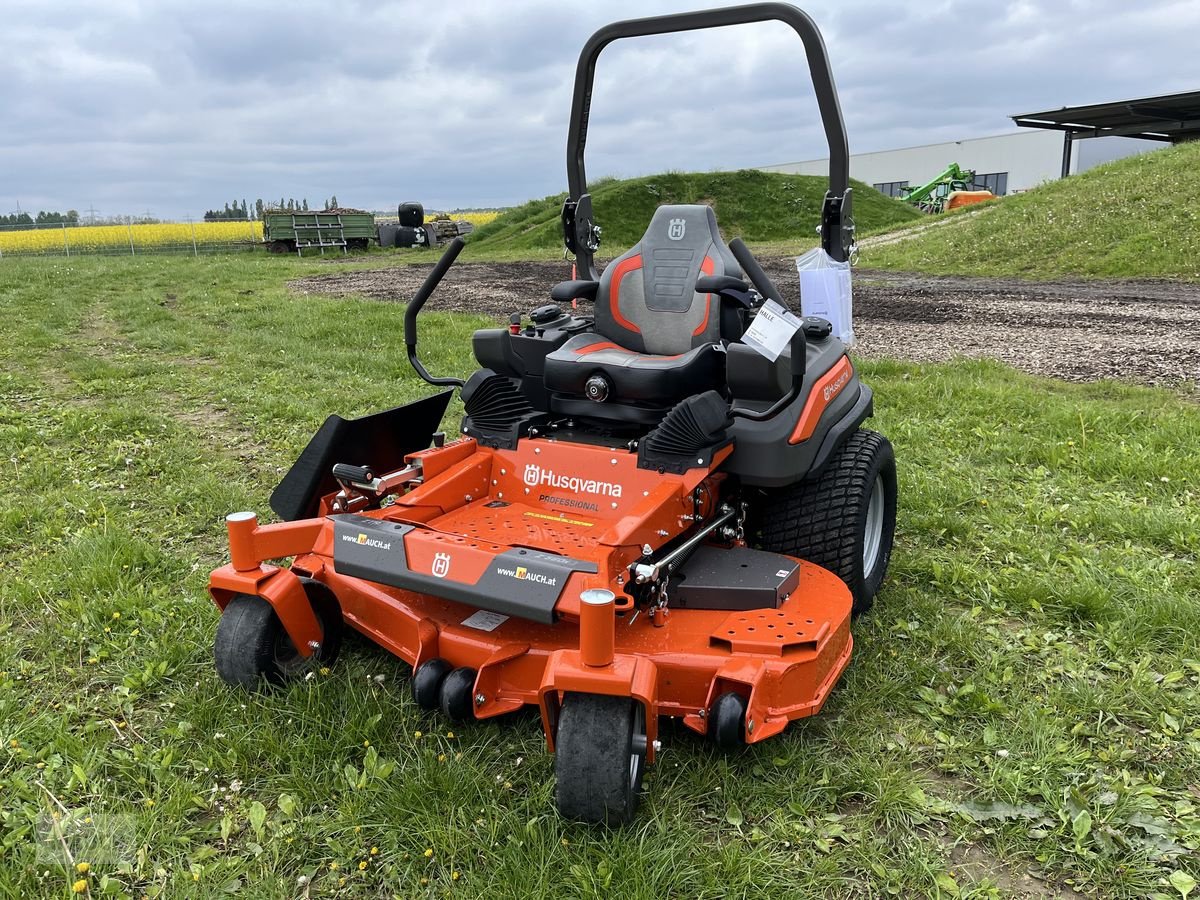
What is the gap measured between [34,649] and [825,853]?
2727mm

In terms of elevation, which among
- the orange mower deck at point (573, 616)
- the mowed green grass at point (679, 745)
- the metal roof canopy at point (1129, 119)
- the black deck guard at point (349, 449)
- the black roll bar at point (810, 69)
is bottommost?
the mowed green grass at point (679, 745)

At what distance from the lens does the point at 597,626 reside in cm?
209

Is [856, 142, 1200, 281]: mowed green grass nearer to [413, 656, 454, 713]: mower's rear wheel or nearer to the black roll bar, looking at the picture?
the black roll bar

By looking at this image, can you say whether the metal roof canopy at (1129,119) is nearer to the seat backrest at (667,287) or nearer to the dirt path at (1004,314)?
the dirt path at (1004,314)

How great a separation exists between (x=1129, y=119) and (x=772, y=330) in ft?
97.3

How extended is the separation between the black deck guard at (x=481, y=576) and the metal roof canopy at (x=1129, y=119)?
1090 inches

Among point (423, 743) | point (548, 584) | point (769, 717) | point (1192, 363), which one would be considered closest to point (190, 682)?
point (423, 743)

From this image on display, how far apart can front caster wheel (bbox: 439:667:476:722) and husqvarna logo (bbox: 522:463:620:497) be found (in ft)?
2.73

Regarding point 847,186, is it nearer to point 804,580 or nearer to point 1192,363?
point 804,580

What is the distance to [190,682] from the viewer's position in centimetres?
291

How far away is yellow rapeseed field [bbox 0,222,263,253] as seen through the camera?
31531 mm

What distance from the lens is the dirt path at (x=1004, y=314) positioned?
8016 millimetres

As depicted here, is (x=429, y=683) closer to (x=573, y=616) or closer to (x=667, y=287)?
(x=573, y=616)

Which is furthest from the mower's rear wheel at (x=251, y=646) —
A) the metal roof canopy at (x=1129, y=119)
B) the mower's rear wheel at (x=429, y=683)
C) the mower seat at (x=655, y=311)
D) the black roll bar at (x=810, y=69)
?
the metal roof canopy at (x=1129, y=119)
